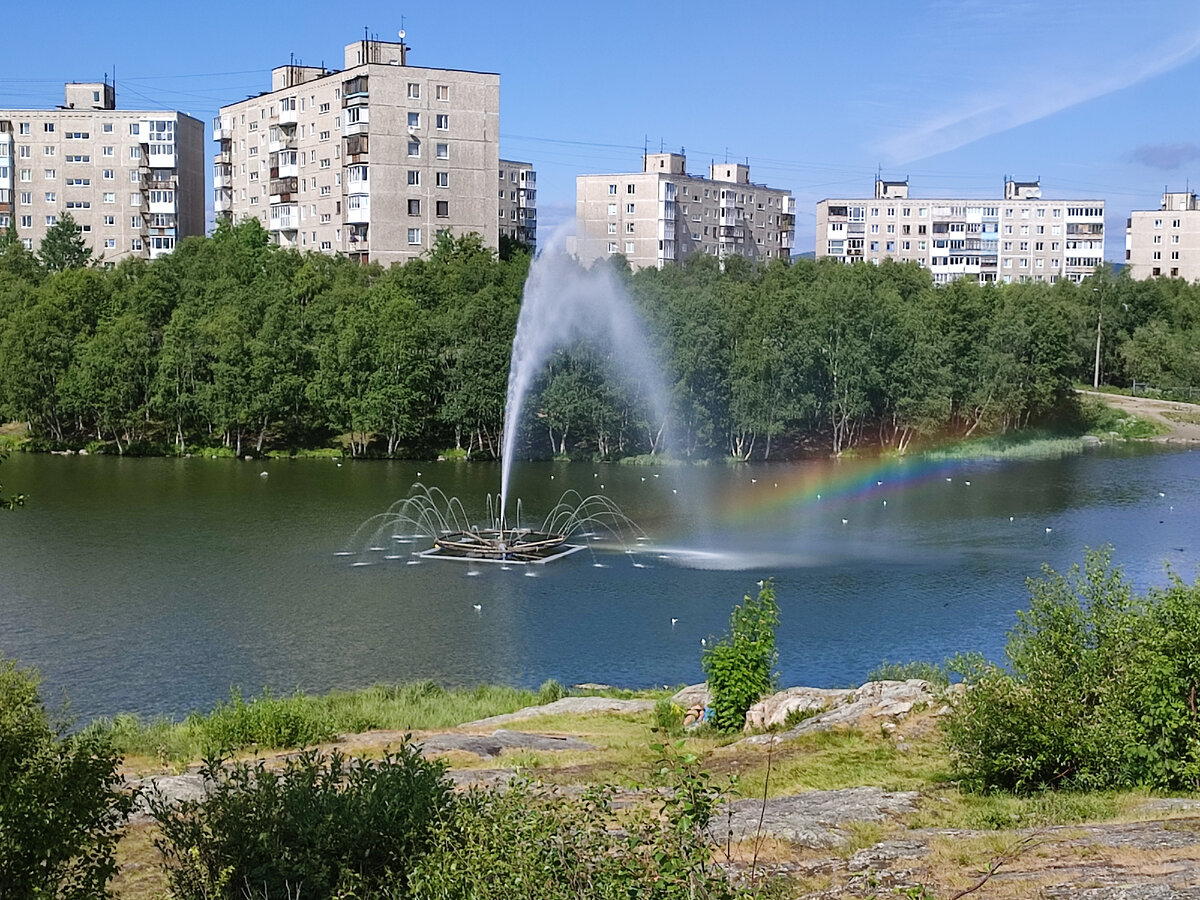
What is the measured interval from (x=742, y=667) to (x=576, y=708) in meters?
3.23

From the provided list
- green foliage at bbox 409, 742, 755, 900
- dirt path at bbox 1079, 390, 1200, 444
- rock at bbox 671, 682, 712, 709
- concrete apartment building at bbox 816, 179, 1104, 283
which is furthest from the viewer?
concrete apartment building at bbox 816, 179, 1104, 283

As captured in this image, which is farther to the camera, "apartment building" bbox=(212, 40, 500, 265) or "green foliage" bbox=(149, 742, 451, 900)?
"apartment building" bbox=(212, 40, 500, 265)

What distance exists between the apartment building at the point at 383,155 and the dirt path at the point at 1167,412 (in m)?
46.0

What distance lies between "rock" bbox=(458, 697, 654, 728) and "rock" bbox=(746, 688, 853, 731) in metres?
2.47

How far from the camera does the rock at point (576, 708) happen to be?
20.5m

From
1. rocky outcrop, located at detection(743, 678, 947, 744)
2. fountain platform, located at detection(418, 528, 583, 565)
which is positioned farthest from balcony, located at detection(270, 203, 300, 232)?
rocky outcrop, located at detection(743, 678, 947, 744)

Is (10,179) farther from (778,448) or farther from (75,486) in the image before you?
(778,448)

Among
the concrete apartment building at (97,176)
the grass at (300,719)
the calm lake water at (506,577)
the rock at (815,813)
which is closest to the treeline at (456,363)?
the calm lake water at (506,577)

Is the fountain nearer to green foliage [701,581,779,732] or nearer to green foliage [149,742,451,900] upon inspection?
green foliage [701,581,779,732]

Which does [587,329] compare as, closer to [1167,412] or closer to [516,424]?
[516,424]

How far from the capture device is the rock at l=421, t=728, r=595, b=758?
17.0 meters

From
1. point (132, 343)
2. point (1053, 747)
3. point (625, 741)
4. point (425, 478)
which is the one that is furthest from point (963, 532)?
point (132, 343)

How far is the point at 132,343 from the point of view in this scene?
68.0m

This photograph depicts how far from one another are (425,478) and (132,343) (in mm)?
22085
